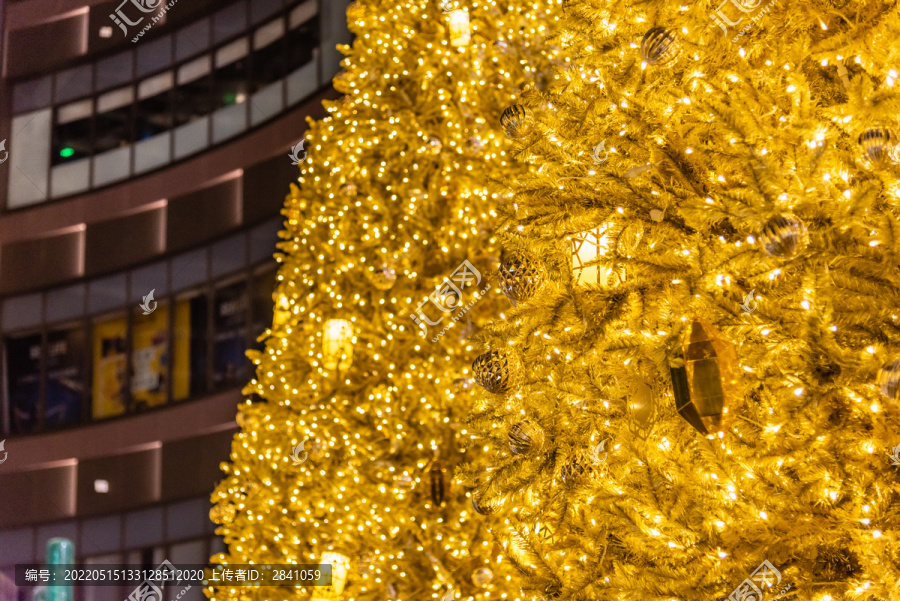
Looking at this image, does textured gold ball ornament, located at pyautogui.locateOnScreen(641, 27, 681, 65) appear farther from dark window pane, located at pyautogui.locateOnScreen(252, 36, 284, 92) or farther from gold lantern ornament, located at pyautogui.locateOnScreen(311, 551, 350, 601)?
dark window pane, located at pyautogui.locateOnScreen(252, 36, 284, 92)

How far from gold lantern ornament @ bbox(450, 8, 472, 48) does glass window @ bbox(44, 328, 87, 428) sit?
9.55 meters

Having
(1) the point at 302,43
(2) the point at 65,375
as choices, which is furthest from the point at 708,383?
(2) the point at 65,375

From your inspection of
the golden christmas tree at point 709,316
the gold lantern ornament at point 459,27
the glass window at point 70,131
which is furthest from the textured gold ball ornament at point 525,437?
the glass window at point 70,131

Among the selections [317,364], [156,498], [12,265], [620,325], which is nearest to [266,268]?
[156,498]

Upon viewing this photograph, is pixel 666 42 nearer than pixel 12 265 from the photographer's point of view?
Yes

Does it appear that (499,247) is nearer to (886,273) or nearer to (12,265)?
(886,273)

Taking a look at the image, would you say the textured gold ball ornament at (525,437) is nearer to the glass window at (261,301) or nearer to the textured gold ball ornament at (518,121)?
the textured gold ball ornament at (518,121)

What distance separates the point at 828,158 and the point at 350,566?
3.50m

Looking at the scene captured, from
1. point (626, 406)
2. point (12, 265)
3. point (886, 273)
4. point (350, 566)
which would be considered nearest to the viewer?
point (886, 273)

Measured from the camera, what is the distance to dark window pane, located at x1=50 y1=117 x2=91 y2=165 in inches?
499

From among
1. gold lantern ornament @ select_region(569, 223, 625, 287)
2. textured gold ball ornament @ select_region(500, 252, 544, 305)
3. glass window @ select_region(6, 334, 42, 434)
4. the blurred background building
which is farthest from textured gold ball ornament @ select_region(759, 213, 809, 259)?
Result: glass window @ select_region(6, 334, 42, 434)

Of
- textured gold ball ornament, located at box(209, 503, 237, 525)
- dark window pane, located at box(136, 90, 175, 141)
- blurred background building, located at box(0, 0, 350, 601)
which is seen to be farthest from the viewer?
dark window pane, located at box(136, 90, 175, 141)

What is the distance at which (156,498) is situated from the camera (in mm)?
10992

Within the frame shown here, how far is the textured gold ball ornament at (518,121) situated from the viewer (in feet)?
10.2
